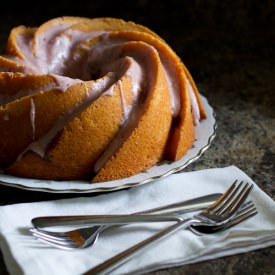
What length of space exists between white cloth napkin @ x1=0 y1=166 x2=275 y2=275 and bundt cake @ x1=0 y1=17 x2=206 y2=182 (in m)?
0.08

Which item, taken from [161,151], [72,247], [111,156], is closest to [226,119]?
[161,151]

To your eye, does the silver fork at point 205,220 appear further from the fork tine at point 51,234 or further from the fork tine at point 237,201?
the fork tine at point 51,234

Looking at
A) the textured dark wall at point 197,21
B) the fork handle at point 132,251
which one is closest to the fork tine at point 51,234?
the fork handle at point 132,251

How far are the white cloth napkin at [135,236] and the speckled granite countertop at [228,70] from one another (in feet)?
0.08

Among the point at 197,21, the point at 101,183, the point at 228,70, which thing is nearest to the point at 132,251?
the point at 101,183

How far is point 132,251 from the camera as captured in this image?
0.94 meters

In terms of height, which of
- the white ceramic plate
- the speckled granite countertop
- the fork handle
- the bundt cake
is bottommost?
the speckled granite countertop

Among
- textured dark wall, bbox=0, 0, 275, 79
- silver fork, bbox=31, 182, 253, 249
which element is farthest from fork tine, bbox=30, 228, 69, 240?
textured dark wall, bbox=0, 0, 275, 79

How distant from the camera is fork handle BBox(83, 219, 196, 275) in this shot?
2.97ft

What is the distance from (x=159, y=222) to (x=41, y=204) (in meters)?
0.22

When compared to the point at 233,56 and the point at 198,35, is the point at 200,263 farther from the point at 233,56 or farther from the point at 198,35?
the point at 198,35

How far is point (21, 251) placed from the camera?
950mm

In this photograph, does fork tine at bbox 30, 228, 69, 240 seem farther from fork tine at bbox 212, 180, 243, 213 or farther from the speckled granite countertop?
fork tine at bbox 212, 180, 243, 213

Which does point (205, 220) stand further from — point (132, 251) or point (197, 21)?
point (197, 21)
